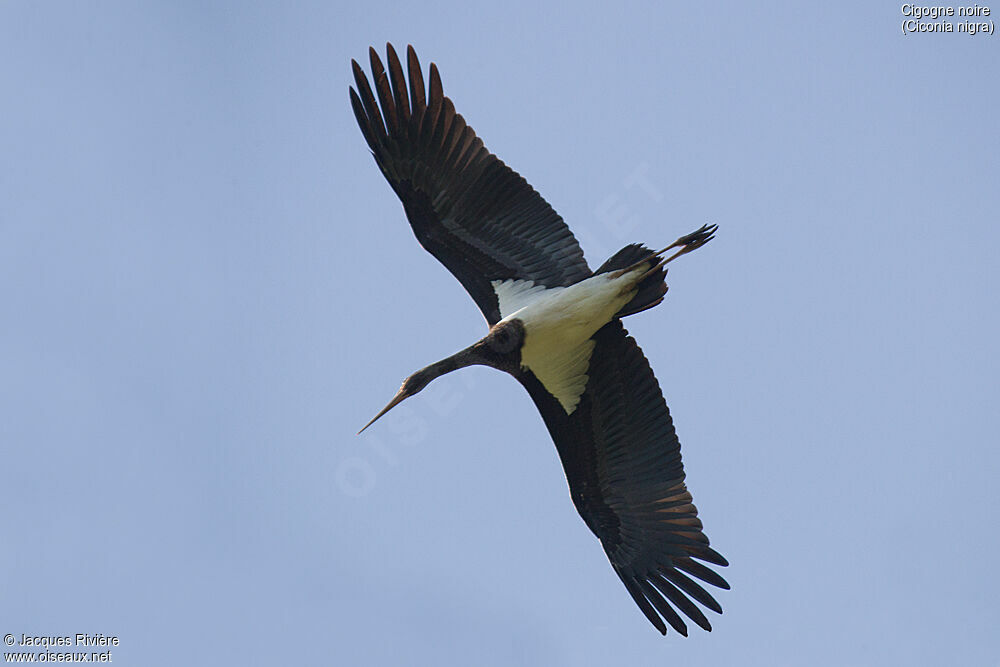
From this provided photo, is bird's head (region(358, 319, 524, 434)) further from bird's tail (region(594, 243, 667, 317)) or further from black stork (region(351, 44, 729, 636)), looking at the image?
bird's tail (region(594, 243, 667, 317))

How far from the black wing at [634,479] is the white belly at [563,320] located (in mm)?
134

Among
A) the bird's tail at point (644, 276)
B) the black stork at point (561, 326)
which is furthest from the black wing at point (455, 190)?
the bird's tail at point (644, 276)

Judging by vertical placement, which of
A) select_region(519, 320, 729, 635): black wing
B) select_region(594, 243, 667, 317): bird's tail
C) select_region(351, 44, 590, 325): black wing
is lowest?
select_region(519, 320, 729, 635): black wing

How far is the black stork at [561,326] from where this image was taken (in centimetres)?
1385

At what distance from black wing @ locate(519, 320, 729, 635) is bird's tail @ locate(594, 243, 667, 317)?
46cm

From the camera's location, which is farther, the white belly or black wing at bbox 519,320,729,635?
black wing at bbox 519,320,729,635

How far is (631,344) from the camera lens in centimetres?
1412

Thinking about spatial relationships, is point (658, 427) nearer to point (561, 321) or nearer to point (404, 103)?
point (561, 321)

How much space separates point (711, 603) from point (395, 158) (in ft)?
17.9

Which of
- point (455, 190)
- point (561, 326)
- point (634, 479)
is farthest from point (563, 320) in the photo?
point (634, 479)

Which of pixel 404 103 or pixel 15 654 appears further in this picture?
pixel 15 654

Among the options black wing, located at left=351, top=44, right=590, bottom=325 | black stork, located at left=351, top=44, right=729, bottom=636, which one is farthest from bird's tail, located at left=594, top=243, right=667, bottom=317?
black wing, located at left=351, top=44, right=590, bottom=325

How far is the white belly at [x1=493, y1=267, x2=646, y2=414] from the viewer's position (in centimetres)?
1367

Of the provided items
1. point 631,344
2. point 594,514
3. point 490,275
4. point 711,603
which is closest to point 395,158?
point 490,275
